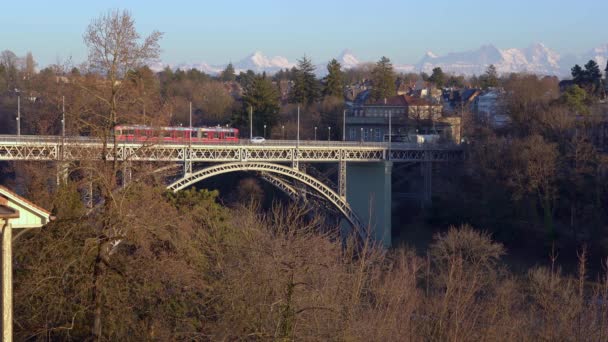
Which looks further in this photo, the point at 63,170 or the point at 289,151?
the point at 289,151

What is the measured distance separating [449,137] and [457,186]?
18.0ft

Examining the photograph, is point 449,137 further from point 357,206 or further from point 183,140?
point 183,140

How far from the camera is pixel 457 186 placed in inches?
1314

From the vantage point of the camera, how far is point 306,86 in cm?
5034

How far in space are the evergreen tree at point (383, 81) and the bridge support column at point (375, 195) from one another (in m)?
19.0

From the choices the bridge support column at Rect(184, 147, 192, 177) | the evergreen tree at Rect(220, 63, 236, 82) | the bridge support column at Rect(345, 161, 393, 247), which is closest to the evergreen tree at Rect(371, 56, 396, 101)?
the bridge support column at Rect(345, 161, 393, 247)

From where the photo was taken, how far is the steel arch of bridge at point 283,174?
25.9 meters

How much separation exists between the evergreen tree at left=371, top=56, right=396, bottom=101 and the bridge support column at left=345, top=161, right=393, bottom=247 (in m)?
19.0

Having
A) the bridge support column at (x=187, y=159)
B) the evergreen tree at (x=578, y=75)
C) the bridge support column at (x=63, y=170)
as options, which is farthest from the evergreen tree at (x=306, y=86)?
the bridge support column at (x=63, y=170)

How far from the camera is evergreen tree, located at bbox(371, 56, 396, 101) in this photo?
5153 cm

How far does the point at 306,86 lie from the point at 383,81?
4.86 metres

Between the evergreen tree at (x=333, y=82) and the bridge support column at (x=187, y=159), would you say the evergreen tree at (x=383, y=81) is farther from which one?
the bridge support column at (x=187, y=159)

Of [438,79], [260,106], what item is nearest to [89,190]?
[260,106]

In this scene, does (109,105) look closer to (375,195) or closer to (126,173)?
(126,173)
